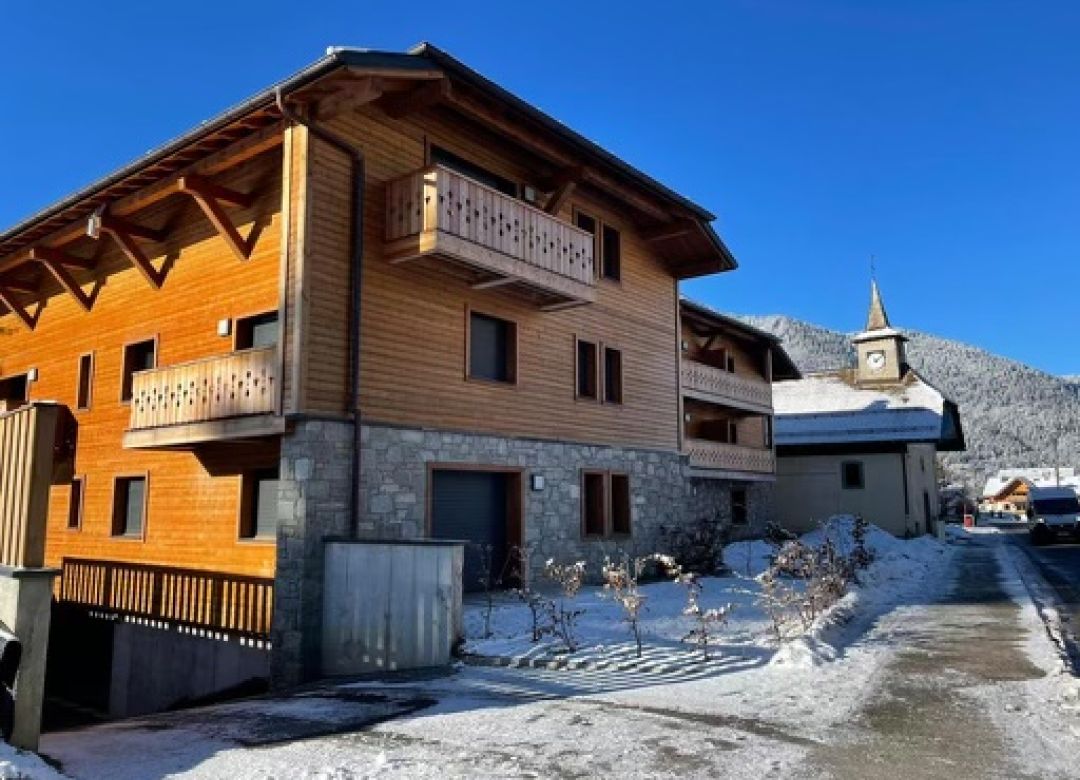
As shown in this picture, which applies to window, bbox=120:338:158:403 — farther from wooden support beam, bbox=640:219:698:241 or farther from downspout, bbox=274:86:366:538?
wooden support beam, bbox=640:219:698:241

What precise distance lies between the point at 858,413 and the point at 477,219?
26.6 m

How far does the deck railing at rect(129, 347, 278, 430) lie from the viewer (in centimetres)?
1193

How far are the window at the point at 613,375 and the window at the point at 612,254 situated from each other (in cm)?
178

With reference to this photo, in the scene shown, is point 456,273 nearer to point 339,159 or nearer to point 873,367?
point 339,159

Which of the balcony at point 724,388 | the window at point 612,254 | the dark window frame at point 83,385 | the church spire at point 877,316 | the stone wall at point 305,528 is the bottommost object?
the stone wall at point 305,528

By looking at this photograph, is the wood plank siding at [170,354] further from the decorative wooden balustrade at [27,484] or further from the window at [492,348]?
the decorative wooden balustrade at [27,484]

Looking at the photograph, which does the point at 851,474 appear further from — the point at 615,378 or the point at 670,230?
the point at 615,378

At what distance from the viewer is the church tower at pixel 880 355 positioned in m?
38.8

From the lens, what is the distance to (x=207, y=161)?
13406mm

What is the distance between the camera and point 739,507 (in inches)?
1081

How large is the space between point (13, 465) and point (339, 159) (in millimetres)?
7909

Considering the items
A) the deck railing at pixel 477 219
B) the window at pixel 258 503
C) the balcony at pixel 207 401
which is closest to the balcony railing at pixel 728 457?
the deck railing at pixel 477 219

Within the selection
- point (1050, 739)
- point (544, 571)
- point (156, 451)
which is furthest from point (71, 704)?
point (1050, 739)

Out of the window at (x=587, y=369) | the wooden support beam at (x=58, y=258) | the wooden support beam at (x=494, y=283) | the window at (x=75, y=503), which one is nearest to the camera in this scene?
the wooden support beam at (x=494, y=283)
